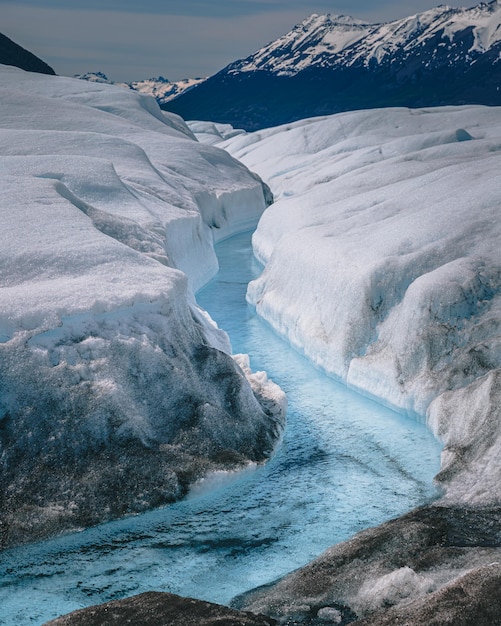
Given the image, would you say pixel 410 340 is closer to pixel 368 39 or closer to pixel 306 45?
pixel 368 39

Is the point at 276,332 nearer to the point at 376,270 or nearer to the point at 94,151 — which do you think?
the point at 376,270

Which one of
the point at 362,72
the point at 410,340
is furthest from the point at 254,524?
the point at 362,72

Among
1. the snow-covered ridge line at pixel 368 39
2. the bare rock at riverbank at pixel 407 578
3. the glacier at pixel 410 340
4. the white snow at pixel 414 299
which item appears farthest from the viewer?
the snow-covered ridge line at pixel 368 39

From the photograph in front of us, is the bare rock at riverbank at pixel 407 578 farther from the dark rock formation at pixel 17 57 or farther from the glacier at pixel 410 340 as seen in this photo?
the dark rock formation at pixel 17 57

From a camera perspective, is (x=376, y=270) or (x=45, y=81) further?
(x=45, y=81)

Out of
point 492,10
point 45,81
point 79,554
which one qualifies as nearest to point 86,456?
point 79,554

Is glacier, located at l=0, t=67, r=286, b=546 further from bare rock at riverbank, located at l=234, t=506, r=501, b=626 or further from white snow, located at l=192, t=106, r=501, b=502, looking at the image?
bare rock at riverbank, located at l=234, t=506, r=501, b=626

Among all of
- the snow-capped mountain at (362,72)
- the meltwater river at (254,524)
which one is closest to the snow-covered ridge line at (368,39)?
the snow-capped mountain at (362,72)
